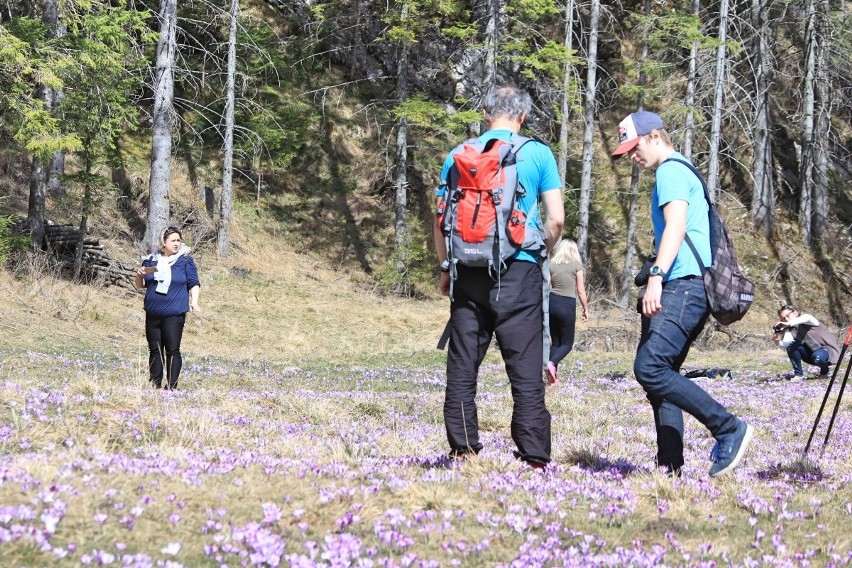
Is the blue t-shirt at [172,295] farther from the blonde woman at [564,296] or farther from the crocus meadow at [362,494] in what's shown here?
the blonde woman at [564,296]

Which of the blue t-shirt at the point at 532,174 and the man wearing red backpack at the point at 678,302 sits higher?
the blue t-shirt at the point at 532,174

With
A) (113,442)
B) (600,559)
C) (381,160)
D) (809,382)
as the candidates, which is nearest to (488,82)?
(381,160)

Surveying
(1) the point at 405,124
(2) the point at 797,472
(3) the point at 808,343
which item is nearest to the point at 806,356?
(3) the point at 808,343

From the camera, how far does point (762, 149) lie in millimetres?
34906

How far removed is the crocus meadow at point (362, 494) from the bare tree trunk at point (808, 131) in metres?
29.9

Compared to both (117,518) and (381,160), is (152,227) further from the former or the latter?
(117,518)

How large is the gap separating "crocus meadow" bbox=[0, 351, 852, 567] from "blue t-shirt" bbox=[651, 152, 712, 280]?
1.26 meters

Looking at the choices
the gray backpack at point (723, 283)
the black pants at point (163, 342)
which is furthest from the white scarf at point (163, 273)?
the gray backpack at point (723, 283)

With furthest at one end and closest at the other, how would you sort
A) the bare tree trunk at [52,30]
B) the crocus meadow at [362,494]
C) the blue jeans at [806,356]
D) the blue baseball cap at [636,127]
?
1. the bare tree trunk at [52,30]
2. the blue jeans at [806,356]
3. the blue baseball cap at [636,127]
4. the crocus meadow at [362,494]

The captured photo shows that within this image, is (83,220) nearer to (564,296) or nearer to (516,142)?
(564,296)

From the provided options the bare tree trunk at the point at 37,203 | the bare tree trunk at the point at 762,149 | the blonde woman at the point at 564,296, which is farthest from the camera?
the bare tree trunk at the point at 762,149

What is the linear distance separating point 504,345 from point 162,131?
66.5 ft

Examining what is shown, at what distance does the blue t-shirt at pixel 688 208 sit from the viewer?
5.01 m

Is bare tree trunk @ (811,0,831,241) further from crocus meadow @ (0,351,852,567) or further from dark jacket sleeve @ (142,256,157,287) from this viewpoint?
dark jacket sleeve @ (142,256,157,287)
